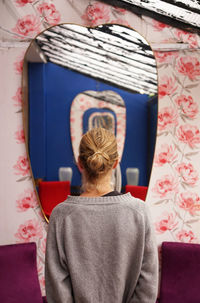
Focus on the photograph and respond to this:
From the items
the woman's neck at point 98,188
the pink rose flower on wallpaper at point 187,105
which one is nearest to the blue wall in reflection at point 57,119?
the pink rose flower on wallpaper at point 187,105

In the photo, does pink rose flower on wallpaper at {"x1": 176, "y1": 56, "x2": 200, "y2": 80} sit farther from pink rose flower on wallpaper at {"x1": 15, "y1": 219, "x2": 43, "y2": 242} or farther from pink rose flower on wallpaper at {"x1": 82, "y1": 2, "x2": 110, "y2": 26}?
pink rose flower on wallpaper at {"x1": 15, "y1": 219, "x2": 43, "y2": 242}

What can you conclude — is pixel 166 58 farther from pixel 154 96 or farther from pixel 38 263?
pixel 38 263

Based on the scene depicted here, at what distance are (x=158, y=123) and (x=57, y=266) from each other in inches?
45.8

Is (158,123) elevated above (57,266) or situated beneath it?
elevated above

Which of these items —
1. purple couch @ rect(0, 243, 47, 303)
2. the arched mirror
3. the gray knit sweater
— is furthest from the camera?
the arched mirror

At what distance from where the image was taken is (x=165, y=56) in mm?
2055

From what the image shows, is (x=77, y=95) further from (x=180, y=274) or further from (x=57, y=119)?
(x=180, y=274)

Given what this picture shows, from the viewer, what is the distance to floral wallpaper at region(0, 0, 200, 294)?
2.03 m

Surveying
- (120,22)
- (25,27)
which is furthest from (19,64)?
(120,22)

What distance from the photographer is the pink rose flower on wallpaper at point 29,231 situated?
2.04 metres

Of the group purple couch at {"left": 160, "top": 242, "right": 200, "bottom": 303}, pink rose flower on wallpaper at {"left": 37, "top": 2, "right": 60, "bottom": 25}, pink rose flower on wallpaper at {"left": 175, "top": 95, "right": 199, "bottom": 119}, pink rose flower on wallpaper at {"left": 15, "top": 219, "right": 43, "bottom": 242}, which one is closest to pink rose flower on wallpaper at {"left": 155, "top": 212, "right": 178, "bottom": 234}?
purple couch at {"left": 160, "top": 242, "right": 200, "bottom": 303}

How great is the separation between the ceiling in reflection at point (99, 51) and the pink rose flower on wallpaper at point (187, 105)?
0.70 ft

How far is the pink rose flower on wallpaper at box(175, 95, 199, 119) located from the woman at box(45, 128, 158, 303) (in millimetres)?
972

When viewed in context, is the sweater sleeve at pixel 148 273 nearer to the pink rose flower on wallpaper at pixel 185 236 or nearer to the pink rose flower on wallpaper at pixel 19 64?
the pink rose flower on wallpaper at pixel 185 236
